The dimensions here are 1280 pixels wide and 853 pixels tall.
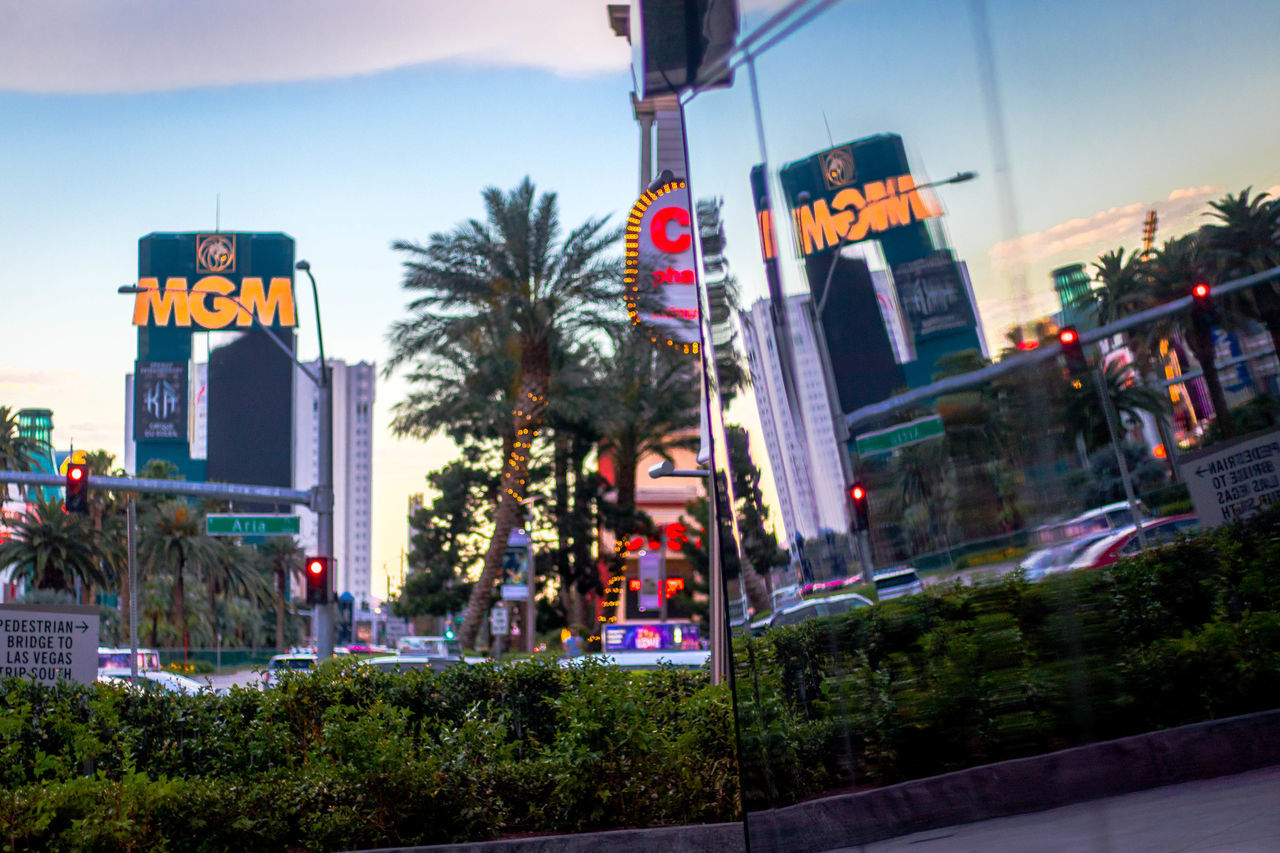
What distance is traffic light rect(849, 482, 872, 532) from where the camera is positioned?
48.4 inches

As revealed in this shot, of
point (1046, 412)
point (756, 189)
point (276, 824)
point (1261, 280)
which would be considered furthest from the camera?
point (276, 824)

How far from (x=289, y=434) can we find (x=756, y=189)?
110 metres

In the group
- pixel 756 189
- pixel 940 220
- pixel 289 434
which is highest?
pixel 289 434

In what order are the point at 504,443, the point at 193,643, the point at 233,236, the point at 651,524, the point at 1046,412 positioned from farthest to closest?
the point at 233,236 < the point at 193,643 < the point at 651,524 < the point at 504,443 < the point at 1046,412

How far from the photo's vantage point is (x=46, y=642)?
420 inches

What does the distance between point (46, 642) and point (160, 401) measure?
92.1 meters

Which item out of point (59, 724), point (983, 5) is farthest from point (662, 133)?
point (59, 724)

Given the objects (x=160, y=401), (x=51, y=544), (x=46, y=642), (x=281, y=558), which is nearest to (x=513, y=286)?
(x=46, y=642)

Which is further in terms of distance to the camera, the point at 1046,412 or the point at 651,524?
the point at 651,524

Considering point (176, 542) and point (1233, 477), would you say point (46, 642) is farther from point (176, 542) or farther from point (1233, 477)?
point (176, 542)

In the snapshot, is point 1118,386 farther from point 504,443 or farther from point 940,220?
point 504,443

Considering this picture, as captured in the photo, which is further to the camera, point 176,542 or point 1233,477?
point 176,542

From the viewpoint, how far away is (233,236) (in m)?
102

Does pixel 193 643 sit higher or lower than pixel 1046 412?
higher
